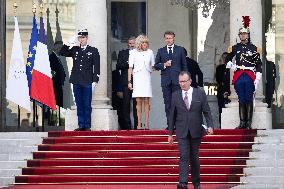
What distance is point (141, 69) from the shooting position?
25.7 metres

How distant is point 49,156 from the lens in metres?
23.8

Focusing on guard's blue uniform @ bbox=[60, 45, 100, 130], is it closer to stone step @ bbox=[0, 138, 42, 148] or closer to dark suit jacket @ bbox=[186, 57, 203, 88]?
stone step @ bbox=[0, 138, 42, 148]

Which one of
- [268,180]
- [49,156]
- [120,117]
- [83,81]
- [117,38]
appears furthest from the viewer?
[117,38]

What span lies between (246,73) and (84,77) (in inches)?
134

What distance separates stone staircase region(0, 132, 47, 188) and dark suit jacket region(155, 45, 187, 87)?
2762mm

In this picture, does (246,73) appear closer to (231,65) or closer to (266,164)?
(231,65)

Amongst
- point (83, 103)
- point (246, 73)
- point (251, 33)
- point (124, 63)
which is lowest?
point (83, 103)

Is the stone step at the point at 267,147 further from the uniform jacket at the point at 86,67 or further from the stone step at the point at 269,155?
the uniform jacket at the point at 86,67

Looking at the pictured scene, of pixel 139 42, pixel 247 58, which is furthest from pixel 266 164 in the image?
pixel 139 42

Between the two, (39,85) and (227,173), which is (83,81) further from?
(227,173)

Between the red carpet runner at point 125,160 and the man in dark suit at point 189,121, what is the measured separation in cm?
134

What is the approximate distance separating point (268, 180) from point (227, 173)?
812mm

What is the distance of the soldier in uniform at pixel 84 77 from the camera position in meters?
25.4

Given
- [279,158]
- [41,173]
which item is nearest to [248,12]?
[279,158]
